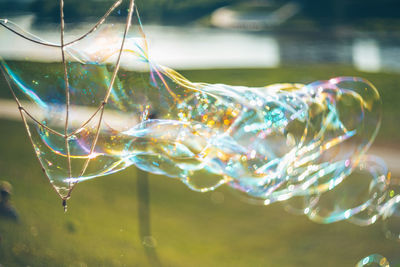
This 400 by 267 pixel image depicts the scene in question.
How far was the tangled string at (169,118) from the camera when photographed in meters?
2.83

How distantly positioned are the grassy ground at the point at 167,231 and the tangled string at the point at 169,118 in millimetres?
688

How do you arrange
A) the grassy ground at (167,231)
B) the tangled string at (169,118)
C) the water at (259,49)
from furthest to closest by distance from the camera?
the water at (259,49), the grassy ground at (167,231), the tangled string at (169,118)

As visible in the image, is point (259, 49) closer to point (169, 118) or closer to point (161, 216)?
point (161, 216)

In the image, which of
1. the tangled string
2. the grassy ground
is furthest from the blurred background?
the tangled string

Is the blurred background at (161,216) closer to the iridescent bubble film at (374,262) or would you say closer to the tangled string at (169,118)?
the iridescent bubble film at (374,262)

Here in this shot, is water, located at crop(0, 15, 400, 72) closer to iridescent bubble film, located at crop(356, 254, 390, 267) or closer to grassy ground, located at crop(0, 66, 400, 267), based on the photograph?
grassy ground, located at crop(0, 66, 400, 267)

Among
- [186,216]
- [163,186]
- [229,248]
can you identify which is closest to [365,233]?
[229,248]

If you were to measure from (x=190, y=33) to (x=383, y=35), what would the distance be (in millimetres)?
6036

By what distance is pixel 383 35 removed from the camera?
14.3m

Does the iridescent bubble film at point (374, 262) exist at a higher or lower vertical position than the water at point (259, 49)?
lower

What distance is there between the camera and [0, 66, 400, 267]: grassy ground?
141 inches

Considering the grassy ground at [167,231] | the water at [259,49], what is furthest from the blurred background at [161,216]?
the water at [259,49]

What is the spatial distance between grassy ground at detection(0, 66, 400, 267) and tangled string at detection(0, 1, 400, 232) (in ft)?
2.26

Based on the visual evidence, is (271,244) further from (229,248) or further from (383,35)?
(383,35)
